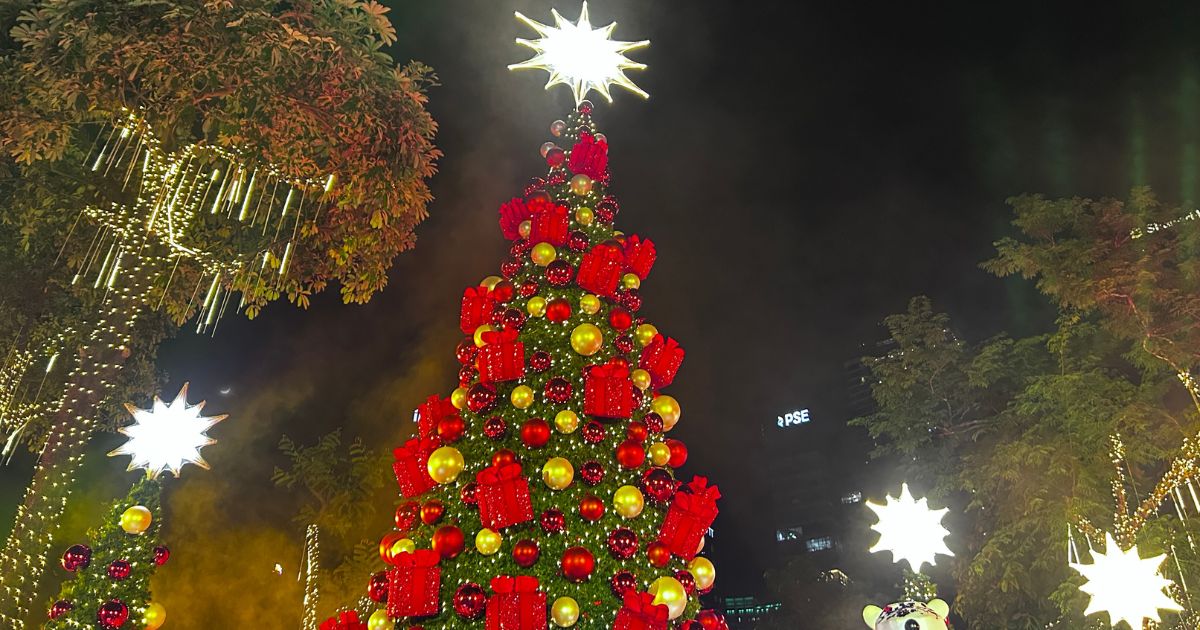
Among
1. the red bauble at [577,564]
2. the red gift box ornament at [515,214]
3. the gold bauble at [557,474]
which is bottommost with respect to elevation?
the red bauble at [577,564]

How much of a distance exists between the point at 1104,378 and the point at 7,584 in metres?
14.6

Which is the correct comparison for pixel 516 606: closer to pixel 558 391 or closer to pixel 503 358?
pixel 558 391

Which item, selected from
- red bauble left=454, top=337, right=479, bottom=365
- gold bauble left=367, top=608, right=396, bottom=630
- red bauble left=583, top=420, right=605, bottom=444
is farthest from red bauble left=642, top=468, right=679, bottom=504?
gold bauble left=367, top=608, right=396, bottom=630

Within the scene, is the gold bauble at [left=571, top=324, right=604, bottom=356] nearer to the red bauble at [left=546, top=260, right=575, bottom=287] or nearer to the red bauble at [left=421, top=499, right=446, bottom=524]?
the red bauble at [left=546, top=260, right=575, bottom=287]

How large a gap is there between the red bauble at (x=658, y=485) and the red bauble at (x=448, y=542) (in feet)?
4.36

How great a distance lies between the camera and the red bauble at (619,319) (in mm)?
5445

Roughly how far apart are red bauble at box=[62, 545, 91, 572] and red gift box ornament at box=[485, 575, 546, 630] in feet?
13.2

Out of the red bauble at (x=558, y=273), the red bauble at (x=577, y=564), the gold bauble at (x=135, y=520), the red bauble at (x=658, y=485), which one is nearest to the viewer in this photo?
the red bauble at (x=577, y=564)

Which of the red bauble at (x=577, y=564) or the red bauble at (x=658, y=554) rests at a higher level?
the red bauble at (x=658, y=554)

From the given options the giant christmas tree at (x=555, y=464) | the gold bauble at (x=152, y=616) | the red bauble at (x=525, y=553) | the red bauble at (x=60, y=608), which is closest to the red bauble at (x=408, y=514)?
the giant christmas tree at (x=555, y=464)

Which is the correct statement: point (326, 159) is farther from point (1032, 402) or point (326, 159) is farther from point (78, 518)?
point (1032, 402)

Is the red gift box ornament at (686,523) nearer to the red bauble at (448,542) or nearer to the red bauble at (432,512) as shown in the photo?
the red bauble at (448,542)

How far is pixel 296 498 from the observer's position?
1452cm

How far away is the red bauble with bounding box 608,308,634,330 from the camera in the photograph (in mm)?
5445
